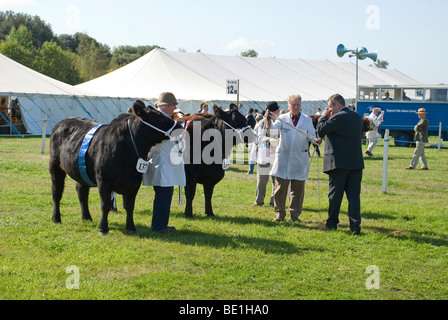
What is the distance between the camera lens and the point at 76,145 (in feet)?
27.0

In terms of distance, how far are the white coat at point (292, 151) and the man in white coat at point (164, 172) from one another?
6.38 ft

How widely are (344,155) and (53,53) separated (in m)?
63.2

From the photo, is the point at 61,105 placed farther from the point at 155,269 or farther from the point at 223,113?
the point at 155,269

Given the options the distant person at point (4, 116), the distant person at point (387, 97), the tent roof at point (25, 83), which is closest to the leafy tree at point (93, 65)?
the tent roof at point (25, 83)

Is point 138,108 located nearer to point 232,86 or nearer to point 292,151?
point 292,151

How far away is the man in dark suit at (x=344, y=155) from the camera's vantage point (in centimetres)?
828

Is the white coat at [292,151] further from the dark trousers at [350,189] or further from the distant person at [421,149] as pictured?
the distant person at [421,149]

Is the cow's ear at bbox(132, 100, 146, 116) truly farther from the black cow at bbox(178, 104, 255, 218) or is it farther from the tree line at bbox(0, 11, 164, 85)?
the tree line at bbox(0, 11, 164, 85)

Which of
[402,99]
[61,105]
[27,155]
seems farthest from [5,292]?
[402,99]

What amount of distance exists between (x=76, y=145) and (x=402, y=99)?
93.5ft

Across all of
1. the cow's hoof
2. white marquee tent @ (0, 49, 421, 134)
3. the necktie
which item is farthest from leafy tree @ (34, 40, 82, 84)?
the cow's hoof

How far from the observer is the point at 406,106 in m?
31.5

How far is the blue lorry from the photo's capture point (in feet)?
101

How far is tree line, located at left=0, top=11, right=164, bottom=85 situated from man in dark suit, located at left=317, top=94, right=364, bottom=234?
6113 centimetres
